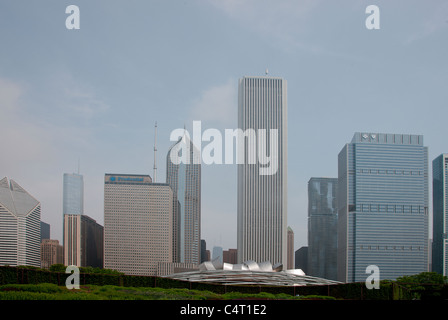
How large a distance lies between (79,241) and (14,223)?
2760cm

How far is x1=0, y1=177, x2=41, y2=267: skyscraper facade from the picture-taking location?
139750 millimetres

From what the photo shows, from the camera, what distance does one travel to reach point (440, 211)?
15325 centimetres

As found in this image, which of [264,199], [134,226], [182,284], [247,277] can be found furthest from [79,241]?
[182,284]

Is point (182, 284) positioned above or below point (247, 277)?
above

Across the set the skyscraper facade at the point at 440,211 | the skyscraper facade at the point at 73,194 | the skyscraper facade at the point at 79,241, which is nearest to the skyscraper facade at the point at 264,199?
the skyscraper facade at the point at 73,194

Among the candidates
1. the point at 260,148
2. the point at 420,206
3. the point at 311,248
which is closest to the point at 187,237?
the point at 311,248

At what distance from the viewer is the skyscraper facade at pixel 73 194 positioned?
5162 inches

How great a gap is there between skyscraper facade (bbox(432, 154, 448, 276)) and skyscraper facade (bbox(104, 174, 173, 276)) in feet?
272

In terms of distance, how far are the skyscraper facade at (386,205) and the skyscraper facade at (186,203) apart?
62908mm

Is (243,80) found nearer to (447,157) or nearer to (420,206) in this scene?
(420,206)

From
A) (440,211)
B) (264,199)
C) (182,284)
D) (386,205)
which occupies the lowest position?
(440,211)

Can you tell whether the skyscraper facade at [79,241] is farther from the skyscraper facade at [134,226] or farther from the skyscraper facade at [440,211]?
the skyscraper facade at [440,211]

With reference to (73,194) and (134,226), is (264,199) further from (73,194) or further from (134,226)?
(73,194)

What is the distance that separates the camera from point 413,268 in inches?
5266
